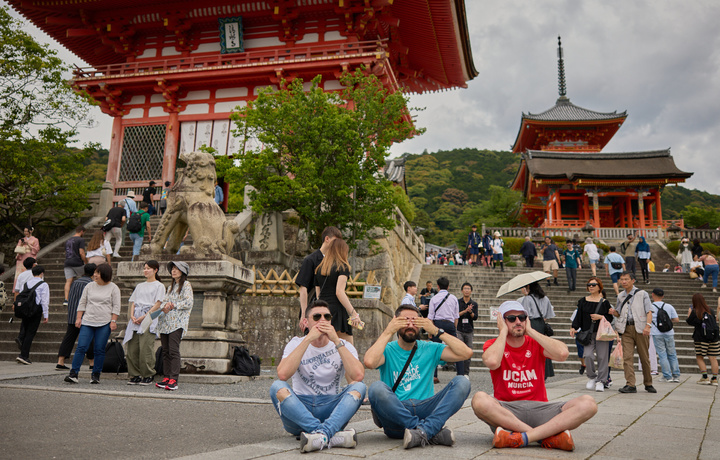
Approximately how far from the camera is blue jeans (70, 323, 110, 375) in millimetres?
6227

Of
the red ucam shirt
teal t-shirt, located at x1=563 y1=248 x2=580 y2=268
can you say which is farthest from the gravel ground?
teal t-shirt, located at x1=563 y1=248 x2=580 y2=268

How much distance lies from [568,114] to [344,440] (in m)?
39.4

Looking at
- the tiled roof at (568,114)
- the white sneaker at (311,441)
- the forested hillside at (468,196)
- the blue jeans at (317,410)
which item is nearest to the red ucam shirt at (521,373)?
the blue jeans at (317,410)

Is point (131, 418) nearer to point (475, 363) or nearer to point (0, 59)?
point (475, 363)

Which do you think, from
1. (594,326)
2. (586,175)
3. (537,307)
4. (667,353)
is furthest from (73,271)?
(586,175)

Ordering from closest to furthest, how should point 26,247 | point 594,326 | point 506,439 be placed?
point 506,439, point 594,326, point 26,247

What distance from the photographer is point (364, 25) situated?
18016 mm

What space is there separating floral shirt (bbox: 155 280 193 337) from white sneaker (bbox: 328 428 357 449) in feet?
11.2

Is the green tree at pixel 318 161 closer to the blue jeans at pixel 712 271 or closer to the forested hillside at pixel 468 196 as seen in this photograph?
the blue jeans at pixel 712 271

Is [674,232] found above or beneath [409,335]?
above

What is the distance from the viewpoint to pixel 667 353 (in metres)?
8.83

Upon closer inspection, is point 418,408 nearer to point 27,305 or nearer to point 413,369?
point 413,369

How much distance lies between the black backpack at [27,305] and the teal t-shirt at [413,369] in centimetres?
674

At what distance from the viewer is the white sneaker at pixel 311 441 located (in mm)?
3100
